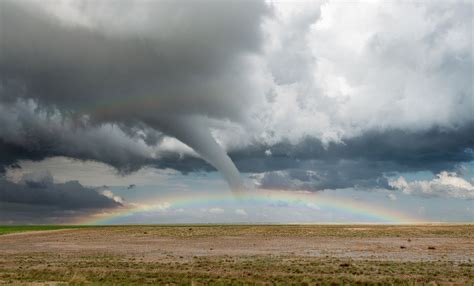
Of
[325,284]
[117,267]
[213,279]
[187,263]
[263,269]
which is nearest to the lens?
[325,284]

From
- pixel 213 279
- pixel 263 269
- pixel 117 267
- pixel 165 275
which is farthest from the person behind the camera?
pixel 117 267

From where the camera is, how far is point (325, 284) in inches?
1246

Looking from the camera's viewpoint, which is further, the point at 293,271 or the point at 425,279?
the point at 293,271

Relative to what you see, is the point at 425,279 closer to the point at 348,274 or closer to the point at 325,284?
the point at 348,274

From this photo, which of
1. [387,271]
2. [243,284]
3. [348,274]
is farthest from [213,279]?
[387,271]

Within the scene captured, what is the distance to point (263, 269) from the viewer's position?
40.4 metres

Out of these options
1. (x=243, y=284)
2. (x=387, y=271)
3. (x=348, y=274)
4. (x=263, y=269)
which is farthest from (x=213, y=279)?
(x=387, y=271)

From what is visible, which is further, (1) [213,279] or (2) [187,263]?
(2) [187,263]

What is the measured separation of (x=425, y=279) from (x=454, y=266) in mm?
10342

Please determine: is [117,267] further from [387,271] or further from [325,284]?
[387,271]

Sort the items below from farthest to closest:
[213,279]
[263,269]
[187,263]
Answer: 1. [187,263]
2. [263,269]
3. [213,279]

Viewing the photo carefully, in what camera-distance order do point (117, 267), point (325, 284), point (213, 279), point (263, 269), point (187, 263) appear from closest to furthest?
point (325, 284) → point (213, 279) → point (263, 269) → point (117, 267) → point (187, 263)

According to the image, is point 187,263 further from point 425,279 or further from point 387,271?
point 425,279

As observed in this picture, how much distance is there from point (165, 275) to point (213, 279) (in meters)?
5.28
